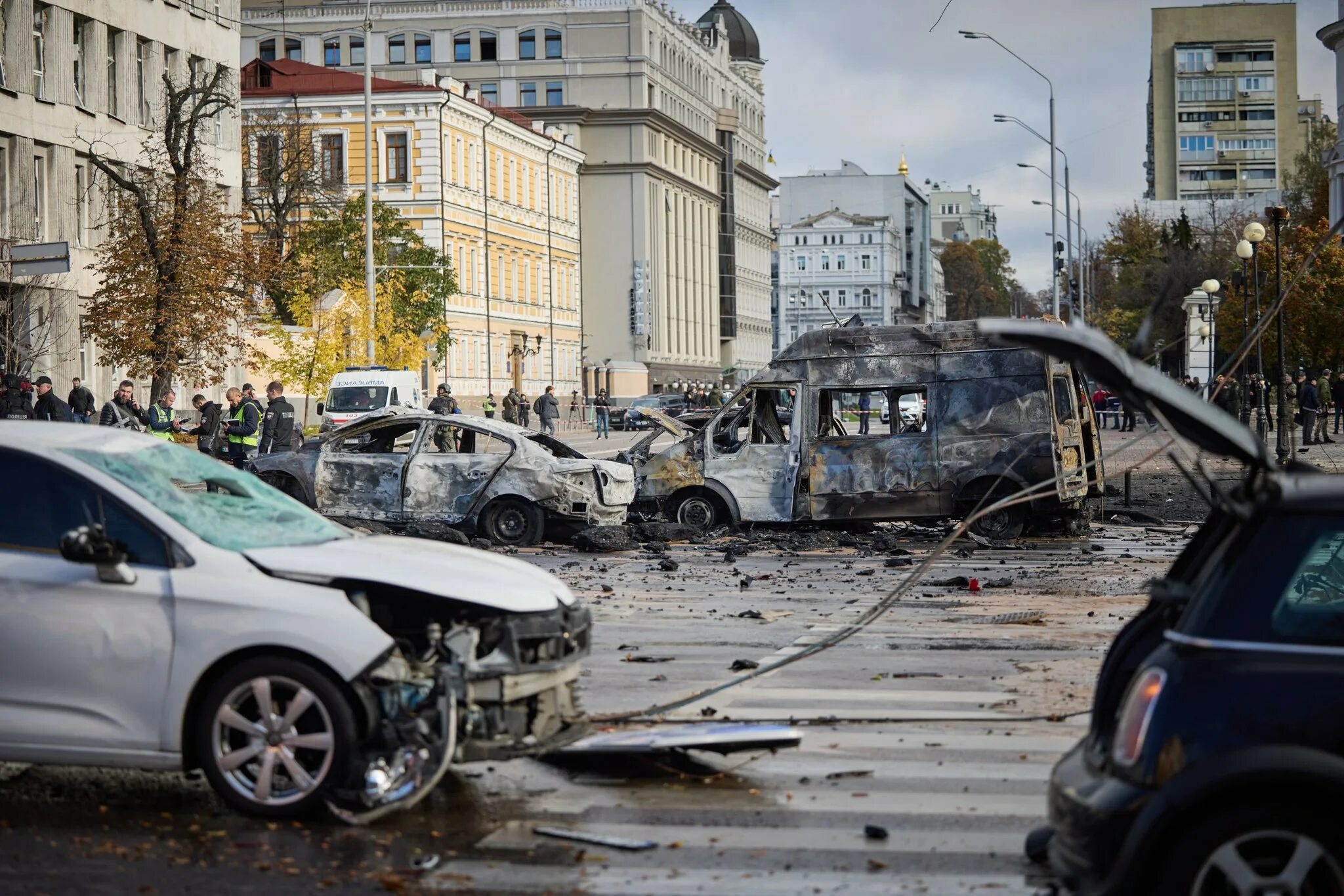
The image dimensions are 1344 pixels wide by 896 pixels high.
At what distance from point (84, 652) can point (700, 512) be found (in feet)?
49.2

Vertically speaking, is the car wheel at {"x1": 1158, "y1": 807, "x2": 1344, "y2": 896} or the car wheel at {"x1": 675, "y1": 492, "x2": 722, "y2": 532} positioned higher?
the car wheel at {"x1": 675, "y1": 492, "x2": 722, "y2": 532}

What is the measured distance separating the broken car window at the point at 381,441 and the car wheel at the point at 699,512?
11.5ft

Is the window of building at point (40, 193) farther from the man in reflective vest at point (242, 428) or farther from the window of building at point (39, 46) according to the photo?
the man in reflective vest at point (242, 428)

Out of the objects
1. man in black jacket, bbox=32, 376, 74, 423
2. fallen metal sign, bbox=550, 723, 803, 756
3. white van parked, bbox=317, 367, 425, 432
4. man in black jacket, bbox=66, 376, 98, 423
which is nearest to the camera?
fallen metal sign, bbox=550, 723, 803, 756

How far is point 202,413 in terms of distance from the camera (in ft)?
96.7

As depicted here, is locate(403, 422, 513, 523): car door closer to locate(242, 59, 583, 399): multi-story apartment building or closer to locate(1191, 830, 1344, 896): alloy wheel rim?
locate(1191, 830, 1344, 896): alloy wheel rim

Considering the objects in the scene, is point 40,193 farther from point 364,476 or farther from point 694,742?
point 694,742

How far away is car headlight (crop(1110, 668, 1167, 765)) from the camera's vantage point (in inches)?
201

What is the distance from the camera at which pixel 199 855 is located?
666 cm

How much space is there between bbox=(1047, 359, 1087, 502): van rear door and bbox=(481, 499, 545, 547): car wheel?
19.4 feet

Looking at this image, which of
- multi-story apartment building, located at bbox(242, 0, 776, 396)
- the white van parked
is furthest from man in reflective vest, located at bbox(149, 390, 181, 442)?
multi-story apartment building, located at bbox(242, 0, 776, 396)

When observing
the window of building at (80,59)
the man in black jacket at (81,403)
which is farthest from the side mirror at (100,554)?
the window of building at (80,59)

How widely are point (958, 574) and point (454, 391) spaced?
6382cm

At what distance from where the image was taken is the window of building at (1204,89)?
158 m
